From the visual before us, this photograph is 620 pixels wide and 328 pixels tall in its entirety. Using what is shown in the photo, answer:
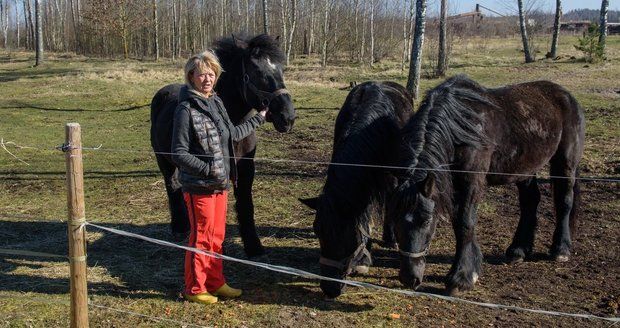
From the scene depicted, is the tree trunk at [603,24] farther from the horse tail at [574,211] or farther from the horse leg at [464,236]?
the horse leg at [464,236]

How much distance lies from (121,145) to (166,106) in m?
5.99

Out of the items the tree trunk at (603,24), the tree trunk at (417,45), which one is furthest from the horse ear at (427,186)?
the tree trunk at (603,24)

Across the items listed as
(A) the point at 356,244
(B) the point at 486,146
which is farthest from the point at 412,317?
(B) the point at 486,146

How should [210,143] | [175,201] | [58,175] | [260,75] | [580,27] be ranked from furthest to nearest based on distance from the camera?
[580,27] → [58,175] → [175,201] → [260,75] → [210,143]

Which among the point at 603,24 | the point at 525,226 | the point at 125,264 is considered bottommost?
the point at 125,264

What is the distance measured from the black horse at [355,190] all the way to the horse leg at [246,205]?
93 centimetres

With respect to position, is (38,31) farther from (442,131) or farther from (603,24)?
(442,131)

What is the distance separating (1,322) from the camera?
12.2 ft

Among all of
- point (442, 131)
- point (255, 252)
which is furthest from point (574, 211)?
point (255, 252)

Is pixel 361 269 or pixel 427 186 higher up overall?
pixel 427 186

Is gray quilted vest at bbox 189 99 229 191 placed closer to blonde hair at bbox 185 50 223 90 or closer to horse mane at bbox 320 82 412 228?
blonde hair at bbox 185 50 223 90

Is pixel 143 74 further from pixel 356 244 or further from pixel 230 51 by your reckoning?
pixel 356 244

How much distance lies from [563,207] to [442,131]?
191 cm

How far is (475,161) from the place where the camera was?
14.0 feet
